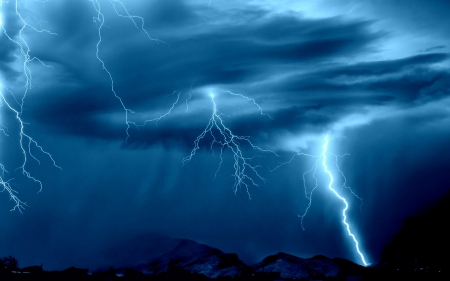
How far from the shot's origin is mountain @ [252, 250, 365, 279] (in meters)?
47.7

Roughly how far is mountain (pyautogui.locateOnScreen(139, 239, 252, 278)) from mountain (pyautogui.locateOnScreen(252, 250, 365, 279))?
5.66 metres

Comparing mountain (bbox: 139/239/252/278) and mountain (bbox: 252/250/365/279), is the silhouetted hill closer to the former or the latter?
mountain (bbox: 252/250/365/279)

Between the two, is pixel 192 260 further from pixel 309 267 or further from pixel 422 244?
pixel 422 244

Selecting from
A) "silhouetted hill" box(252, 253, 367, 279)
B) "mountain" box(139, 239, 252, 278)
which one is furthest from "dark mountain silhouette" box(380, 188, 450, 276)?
"mountain" box(139, 239, 252, 278)

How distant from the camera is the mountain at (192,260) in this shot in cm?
5791

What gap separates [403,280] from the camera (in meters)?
33.0

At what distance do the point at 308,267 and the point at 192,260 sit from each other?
83.2 feet

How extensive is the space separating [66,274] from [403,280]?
24.0 m

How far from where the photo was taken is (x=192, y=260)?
232ft

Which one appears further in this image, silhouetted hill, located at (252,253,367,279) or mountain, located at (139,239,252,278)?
mountain, located at (139,239,252,278)

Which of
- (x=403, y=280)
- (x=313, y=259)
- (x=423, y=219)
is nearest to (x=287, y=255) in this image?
(x=313, y=259)

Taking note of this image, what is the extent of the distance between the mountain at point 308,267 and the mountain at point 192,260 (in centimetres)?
566

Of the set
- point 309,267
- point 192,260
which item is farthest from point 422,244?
point 192,260

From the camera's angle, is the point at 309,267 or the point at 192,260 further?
the point at 192,260
